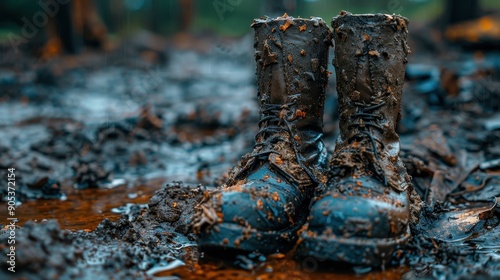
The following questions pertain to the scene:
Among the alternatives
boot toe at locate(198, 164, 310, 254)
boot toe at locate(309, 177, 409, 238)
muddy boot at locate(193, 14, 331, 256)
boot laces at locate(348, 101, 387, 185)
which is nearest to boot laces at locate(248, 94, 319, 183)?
muddy boot at locate(193, 14, 331, 256)

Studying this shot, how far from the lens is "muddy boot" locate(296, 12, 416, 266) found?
2.19m

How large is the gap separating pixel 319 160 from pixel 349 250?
90 centimetres

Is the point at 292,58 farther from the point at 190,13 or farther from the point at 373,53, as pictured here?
the point at 190,13

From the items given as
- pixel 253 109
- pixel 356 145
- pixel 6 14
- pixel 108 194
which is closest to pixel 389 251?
pixel 356 145

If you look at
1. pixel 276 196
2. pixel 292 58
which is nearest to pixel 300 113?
pixel 292 58

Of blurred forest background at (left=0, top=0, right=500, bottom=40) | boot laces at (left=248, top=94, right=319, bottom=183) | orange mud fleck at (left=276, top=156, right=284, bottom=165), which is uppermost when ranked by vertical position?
blurred forest background at (left=0, top=0, right=500, bottom=40)

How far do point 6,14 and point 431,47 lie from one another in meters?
19.0

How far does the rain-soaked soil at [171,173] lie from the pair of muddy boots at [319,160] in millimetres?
131

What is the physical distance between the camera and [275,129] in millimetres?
2857

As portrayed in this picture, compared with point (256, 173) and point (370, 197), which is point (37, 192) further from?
point (370, 197)

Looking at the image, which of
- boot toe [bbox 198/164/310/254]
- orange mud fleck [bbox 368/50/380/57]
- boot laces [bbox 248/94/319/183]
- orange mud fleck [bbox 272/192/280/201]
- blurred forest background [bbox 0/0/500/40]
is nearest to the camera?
boot toe [bbox 198/164/310/254]

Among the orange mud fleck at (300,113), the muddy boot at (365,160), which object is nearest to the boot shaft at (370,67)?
the muddy boot at (365,160)

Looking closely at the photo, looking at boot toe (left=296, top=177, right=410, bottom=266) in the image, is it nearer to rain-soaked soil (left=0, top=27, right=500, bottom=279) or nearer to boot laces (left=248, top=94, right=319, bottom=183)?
rain-soaked soil (left=0, top=27, right=500, bottom=279)

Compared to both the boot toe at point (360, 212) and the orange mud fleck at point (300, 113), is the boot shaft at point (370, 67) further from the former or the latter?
the boot toe at point (360, 212)
